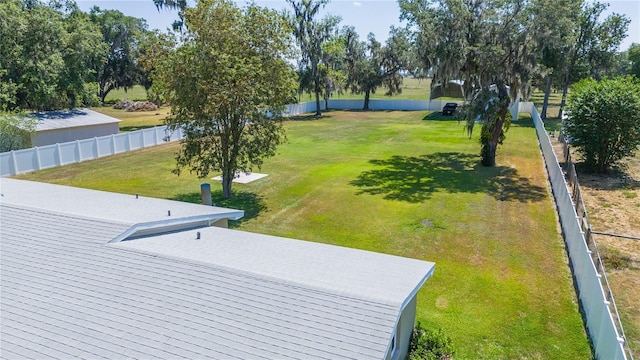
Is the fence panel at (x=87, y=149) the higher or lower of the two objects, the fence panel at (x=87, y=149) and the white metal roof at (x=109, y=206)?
the lower

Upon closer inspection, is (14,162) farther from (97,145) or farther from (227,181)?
(227,181)

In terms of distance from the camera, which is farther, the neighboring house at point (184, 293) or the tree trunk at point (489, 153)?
the tree trunk at point (489, 153)

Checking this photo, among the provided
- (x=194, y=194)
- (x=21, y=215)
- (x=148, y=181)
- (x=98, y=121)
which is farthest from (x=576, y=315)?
(x=98, y=121)

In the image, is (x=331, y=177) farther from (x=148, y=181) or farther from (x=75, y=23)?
(x=75, y=23)

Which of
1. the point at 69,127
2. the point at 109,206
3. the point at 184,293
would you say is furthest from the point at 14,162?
the point at 184,293

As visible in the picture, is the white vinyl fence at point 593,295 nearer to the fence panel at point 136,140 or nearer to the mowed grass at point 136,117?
the fence panel at point 136,140

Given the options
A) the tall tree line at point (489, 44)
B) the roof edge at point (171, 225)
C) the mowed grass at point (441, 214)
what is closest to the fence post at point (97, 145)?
the mowed grass at point (441, 214)

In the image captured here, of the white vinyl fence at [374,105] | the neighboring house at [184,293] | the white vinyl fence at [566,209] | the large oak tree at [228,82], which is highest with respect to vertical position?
the large oak tree at [228,82]
